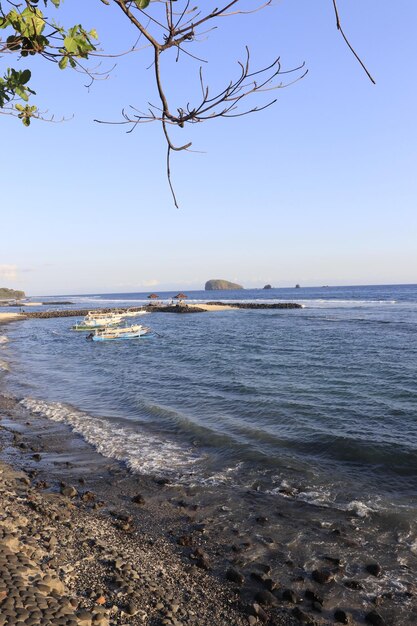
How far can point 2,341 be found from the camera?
1567 inches

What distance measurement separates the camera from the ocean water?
33.0ft

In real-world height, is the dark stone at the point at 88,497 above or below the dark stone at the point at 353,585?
above

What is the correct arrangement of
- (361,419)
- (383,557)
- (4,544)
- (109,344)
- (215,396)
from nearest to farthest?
(4,544), (383,557), (361,419), (215,396), (109,344)

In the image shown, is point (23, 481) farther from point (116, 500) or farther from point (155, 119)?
point (155, 119)

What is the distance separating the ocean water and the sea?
5 cm

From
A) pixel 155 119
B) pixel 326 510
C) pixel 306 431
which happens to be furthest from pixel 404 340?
pixel 155 119

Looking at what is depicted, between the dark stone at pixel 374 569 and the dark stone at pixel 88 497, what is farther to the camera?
the dark stone at pixel 88 497

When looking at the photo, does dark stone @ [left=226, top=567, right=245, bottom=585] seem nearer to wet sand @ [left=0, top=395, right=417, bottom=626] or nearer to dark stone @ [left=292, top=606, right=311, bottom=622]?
wet sand @ [left=0, top=395, right=417, bottom=626]

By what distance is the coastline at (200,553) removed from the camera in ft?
18.5

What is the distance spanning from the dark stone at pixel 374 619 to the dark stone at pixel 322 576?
75cm

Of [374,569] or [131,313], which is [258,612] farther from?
[131,313]

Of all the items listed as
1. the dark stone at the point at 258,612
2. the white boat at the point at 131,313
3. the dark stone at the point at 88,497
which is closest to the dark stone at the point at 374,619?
the dark stone at the point at 258,612

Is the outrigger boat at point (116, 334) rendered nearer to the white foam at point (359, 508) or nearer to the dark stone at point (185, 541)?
the white foam at point (359, 508)

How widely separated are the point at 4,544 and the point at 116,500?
277 cm
